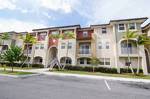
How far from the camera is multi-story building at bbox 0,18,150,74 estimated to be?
82.6ft

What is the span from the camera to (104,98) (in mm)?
6918

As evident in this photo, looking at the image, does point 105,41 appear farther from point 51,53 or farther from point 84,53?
point 51,53

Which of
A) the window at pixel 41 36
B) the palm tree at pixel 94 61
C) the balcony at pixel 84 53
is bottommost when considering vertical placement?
the palm tree at pixel 94 61

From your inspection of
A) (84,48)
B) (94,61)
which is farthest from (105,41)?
(94,61)

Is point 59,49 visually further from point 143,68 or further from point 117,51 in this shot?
point 143,68

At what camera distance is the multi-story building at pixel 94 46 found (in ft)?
82.6

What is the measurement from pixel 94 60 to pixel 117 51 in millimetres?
5530

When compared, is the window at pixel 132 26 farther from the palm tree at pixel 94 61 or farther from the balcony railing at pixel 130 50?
the palm tree at pixel 94 61

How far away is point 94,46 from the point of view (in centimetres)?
2806

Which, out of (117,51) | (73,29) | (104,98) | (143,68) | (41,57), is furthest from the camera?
(41,57)

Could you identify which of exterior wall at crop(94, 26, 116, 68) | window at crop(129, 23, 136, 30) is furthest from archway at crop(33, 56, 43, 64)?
window at crop(129, 23, 136, 30)

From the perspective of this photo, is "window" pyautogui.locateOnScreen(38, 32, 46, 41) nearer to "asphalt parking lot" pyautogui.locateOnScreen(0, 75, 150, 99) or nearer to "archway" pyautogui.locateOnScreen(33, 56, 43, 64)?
"archway" pyautogui.locateOnScreen(33, 56, 43, 64)

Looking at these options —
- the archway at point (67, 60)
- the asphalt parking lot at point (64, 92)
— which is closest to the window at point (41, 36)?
the archway at point (67, 60)

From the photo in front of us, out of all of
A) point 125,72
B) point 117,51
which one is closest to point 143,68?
point 125,72
